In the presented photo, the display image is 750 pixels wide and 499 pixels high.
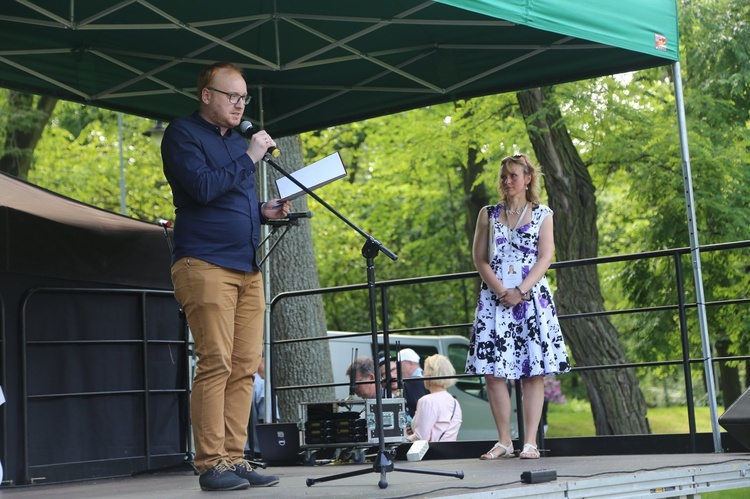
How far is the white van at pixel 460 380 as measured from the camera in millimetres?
14406

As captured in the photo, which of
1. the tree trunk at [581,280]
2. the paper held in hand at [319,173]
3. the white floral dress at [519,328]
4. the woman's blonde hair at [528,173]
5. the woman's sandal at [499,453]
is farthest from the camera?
the tree trunk at [581,280]

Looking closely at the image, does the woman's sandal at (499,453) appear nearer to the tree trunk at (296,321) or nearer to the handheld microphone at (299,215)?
the handheld microphone at (299,215)

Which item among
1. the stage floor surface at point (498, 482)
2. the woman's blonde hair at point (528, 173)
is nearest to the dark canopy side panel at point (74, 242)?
the stage floor surface at point (498, 482)

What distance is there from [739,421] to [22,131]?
44.6 ft

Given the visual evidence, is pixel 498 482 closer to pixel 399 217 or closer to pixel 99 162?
pixel 99 162

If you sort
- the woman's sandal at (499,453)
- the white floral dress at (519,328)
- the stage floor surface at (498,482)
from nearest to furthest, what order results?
the stage floor surface at (498,482), the white floral dress at (519,328), the woman's sandal at (499,453)

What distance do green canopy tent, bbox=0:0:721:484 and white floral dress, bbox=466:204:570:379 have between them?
1.06 m

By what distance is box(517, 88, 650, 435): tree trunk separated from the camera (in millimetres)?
11773

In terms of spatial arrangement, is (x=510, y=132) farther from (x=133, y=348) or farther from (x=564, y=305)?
(x=133, y=348)

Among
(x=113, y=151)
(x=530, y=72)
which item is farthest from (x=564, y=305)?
(x=113, y=151)

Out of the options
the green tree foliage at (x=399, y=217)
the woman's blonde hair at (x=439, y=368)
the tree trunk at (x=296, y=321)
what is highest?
the green tree foliage at (x=399, y=217)

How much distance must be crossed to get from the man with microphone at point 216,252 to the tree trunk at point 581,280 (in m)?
7.21

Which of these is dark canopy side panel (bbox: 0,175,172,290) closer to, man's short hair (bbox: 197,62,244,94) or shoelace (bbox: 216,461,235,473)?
man's short hair (bbox: 197,62,244,94)

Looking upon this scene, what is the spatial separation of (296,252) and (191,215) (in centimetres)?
483
